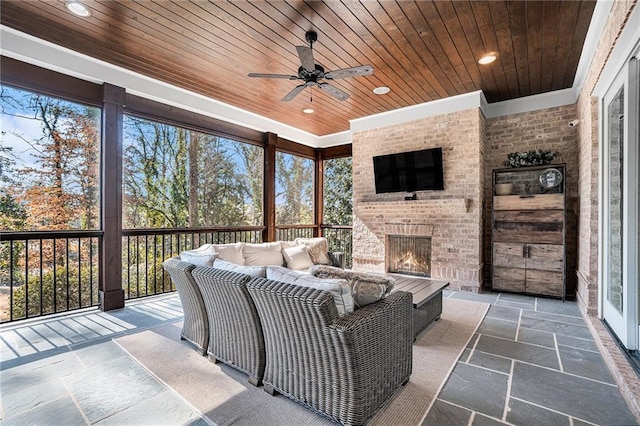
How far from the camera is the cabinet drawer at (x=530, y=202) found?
4141 millimetres

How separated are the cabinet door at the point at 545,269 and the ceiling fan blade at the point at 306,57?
12.7ft

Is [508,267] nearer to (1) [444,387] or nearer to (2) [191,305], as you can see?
(1) [444,387]

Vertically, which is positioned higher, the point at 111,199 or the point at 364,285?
the point at 111,199

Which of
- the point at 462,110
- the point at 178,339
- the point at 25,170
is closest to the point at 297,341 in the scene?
the point at 178,339

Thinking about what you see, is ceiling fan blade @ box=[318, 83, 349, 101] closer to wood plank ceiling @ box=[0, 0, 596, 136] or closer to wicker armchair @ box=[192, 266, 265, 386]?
wood plank ceiling @ box=[0, 0, 596, 136]

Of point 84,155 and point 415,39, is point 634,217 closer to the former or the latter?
point 415,39

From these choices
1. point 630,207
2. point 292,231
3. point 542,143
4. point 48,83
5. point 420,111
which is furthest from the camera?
point 292,231

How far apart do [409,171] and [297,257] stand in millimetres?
2473

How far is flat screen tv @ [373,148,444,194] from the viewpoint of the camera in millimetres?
4895

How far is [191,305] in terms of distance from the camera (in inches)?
103

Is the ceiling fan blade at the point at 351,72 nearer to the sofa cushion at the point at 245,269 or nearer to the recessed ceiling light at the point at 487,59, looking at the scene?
the recessed ceiling light at the point at 487,59

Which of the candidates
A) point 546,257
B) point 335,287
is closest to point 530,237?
point 546,257

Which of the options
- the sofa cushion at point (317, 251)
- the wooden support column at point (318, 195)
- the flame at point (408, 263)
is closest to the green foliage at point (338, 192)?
the wooden support column at point (318, 195)

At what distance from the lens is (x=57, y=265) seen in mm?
3580
